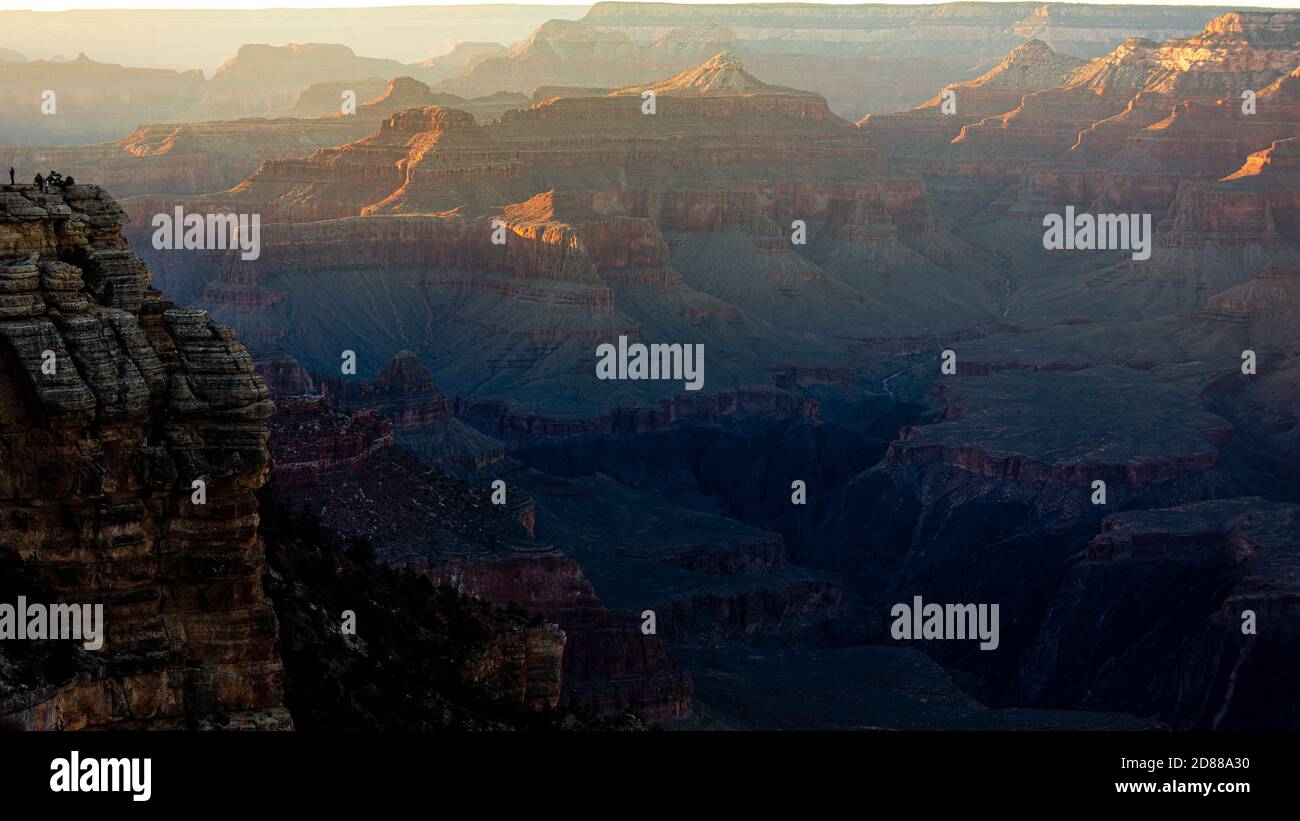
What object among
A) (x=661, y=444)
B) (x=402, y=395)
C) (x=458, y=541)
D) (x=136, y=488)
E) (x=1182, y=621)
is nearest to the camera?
(x=136, y=488)

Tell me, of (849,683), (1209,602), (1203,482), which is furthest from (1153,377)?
(849,683)

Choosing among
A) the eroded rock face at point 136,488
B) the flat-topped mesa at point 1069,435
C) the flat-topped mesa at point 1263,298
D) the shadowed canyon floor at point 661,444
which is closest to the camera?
the eroded rock face at point 136,488

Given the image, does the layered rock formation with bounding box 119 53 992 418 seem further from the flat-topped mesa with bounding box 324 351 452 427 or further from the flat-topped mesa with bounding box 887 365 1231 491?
the flat-topped mesa with bounding box 324 351 452 427

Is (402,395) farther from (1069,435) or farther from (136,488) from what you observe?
(136,488)

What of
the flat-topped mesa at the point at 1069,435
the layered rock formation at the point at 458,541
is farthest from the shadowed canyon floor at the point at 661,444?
the flat-topped mesa at the point at 1069,435

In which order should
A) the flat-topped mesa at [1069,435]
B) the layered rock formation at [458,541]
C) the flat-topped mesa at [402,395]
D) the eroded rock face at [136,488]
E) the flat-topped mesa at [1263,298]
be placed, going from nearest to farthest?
the eroded rock face at [136,488] → the layered rock formation at [458,541] → the flat-topped mesa at [402,395] → the flat-topped mesa at [1069,435] → the flat-topped mesa at [1263,298]

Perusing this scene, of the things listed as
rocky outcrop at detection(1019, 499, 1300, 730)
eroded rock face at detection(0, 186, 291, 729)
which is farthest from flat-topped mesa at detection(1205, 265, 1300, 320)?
eroded rock face at detection(0, 186, 291, 729)

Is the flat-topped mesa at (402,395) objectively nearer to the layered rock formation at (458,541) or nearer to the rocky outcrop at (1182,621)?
the layered rock formation at (458,541)

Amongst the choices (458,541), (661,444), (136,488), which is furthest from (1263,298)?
(136,488)
